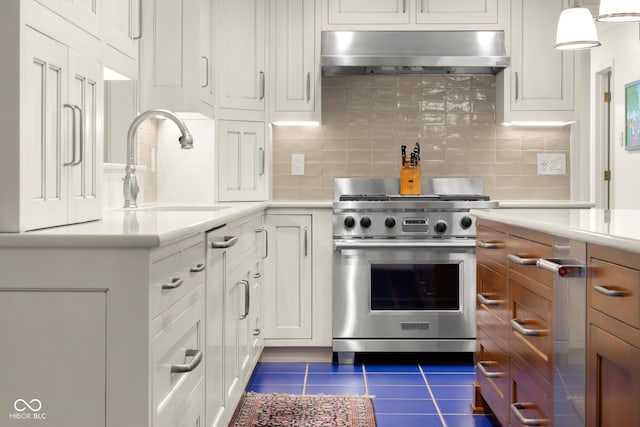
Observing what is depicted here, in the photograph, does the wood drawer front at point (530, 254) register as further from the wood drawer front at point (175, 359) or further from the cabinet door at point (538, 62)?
the cabinet door at point (538, 62)

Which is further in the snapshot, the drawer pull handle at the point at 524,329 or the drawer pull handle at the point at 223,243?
the drawer pull handle at the point at 223,243

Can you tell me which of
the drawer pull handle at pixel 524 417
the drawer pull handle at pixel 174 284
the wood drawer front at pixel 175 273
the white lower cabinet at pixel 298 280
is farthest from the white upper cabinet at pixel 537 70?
the drawer pull handle at pixel 174 284

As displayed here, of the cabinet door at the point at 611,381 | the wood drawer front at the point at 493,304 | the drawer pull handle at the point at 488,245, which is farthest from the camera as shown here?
the drawer pull handle at the point at 488,245

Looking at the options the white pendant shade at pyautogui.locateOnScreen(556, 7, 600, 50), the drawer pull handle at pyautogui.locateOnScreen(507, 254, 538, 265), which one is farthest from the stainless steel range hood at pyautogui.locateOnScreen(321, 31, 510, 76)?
the drawer pull handle at pyautogui.locateOnScreen(507, 254, 538, 265)

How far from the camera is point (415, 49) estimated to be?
4473 millimetres

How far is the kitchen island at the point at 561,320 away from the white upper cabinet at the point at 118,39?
1.48 m

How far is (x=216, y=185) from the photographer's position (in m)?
4.35

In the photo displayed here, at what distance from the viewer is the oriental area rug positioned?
312 cm

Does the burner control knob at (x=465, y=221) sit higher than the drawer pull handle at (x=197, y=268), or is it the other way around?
the burner control knob at (x=465, y=221)

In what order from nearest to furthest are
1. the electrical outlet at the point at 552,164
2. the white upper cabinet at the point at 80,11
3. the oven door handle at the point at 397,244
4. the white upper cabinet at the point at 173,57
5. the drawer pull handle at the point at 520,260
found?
1. the white upper cabinet at the point at 80,11
2. the drawer pull handle at the point at 520,260
3. the white upper cabinet at the point at 173,57
4. the oven door handle at the point at 397,244
5. the electrical outlet at the point at 552,164

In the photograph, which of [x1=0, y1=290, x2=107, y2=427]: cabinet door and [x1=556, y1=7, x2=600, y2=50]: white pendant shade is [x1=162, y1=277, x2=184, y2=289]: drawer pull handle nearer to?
[x1=0, y1=290, x2=107, y2=427]: cabinet door

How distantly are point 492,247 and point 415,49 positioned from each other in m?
1.95

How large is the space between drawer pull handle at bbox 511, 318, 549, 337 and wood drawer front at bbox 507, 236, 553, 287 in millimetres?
147

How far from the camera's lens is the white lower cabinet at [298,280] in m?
4.36
